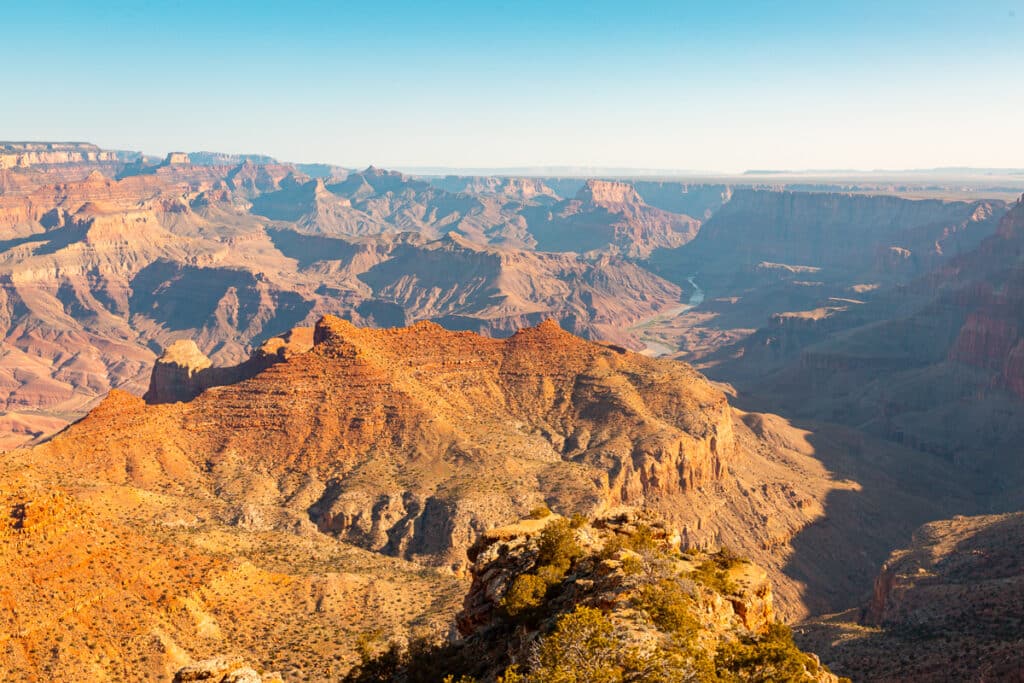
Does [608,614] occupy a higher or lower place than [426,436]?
higher

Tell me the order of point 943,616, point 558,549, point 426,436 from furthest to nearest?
point 426,436, point 943,616, point 558,549

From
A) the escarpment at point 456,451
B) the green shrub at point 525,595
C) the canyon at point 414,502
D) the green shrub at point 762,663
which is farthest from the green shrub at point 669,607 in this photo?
the escarpment at point 456,451

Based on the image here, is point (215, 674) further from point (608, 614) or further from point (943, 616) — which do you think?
point (943, 616)

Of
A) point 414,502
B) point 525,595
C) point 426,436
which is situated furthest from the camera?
point 426,436

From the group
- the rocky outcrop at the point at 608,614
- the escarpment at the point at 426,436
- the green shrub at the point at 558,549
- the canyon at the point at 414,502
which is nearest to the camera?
the rocky outcrop at the point at 608,614

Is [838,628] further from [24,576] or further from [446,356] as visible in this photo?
[24,576]

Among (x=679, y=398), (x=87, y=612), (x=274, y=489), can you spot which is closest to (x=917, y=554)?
(x=679, y=398)

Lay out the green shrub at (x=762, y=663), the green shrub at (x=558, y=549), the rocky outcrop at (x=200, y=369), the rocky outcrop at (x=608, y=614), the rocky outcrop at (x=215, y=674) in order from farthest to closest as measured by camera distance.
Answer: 1. the rocky outcrop at (x=200, y=369)
2. the green shrub at (x=558, y=549)
3. the rocky outcrop at (x=215, y=674)
4. the green shrub at (x=762, y=663)
5. the rocky outcrop at (x=608, y=614)

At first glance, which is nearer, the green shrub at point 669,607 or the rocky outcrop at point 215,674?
the green shrub at point 669,607

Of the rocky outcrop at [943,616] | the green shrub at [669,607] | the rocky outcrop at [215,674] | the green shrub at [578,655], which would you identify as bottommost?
the rocky outcrop at [943,616]

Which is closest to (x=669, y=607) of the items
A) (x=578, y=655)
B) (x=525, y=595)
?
(x=578, y=655)

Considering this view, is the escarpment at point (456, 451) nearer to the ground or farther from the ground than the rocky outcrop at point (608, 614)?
nearer to the ground

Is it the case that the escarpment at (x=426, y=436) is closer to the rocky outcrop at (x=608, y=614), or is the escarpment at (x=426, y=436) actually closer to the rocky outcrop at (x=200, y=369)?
the rocky outcrop at (x=200, y=369)
